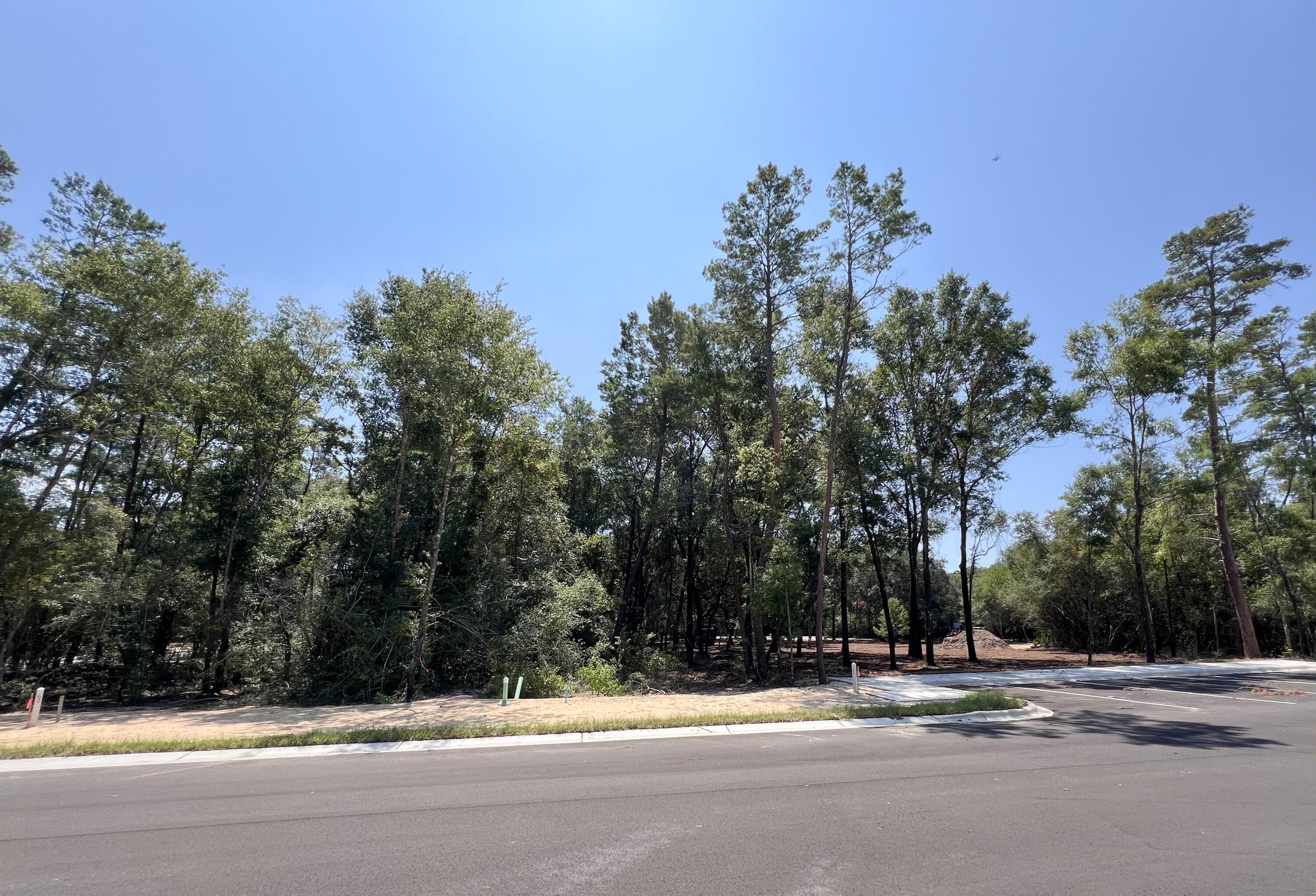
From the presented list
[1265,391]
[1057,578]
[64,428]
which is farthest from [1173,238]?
[64,428]

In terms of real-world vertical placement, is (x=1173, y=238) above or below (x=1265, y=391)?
above

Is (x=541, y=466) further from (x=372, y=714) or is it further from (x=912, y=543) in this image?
(x=912, y=543)

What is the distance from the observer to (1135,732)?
10180mm

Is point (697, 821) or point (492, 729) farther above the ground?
point (697, 821)

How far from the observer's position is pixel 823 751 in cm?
876

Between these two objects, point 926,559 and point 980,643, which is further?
point 980,643

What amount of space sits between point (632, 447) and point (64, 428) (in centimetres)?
1934

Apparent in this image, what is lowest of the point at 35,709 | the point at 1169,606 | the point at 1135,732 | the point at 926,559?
the point at 35,709

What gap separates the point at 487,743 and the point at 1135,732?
11.7 metres

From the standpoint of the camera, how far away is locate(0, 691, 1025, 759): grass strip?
9609 mm

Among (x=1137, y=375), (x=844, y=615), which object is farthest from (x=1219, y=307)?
(x=844, y=615)

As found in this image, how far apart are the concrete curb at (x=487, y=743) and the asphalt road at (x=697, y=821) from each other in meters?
0.56

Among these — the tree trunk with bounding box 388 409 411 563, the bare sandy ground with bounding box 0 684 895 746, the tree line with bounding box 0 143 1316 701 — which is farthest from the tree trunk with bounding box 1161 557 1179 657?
the tree trunk with bounding box 388 409 411 563

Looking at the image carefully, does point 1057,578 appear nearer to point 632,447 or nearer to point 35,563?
point 632,447
